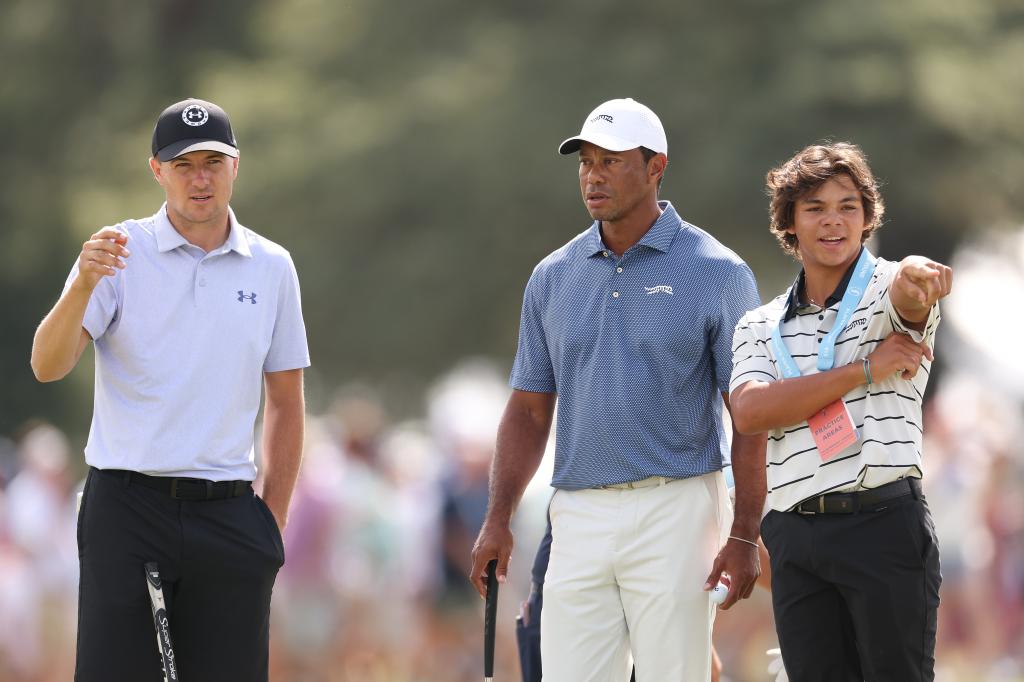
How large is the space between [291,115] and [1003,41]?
760 cm

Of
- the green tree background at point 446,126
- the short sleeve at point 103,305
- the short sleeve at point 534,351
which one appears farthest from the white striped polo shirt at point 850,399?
the green tree background at point 446,126

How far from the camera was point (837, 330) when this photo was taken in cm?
538

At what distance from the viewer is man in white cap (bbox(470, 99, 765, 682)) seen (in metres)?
5.87


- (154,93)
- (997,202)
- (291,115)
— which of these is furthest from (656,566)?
(154,93)

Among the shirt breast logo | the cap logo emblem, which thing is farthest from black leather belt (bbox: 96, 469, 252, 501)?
the shirt breast logo

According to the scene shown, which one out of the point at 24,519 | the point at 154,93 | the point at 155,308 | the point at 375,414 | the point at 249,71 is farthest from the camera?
the point at 154,93

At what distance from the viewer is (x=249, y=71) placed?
20844 millimetres

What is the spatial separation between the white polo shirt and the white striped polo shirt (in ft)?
5.34

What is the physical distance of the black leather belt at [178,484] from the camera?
18.9ft

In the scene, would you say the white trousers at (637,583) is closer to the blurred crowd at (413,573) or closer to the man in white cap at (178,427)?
the man in white cap at (178,427)

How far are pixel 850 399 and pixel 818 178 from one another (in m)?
0.73

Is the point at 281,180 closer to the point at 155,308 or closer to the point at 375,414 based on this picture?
the point at 375,414

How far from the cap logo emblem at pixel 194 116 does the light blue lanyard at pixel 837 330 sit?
1986 mm

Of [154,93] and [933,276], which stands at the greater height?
[154,93]
